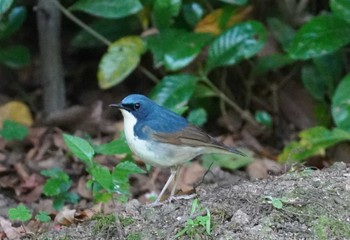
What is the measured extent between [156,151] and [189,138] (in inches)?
10.5

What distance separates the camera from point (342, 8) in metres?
6.69

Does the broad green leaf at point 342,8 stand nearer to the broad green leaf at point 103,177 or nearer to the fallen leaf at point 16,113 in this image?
the broad green leaf at point 103,177

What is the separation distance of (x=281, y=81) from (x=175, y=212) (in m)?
3.75

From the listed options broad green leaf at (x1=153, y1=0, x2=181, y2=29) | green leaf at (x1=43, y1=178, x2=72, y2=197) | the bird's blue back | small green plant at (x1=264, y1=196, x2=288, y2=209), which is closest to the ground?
small green plant at (x1=264, y1=196, x2=288, y2=209)

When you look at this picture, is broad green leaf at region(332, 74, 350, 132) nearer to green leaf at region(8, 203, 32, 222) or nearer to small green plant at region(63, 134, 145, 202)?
small green plant at region(63, 134, 145, 202)

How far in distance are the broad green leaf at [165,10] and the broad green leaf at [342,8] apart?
4.45ft

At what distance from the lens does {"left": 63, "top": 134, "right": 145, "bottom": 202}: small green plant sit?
4.96 meters

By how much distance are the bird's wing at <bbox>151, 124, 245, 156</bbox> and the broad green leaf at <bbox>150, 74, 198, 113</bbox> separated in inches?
67.0

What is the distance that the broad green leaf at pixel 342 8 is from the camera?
668 centimetres

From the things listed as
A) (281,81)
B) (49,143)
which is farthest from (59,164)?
(281,81)

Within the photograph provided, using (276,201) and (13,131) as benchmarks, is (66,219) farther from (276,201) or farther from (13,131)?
(13,131)

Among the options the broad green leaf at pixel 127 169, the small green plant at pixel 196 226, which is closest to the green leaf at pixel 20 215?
the broad green leaf at pixel 127 169

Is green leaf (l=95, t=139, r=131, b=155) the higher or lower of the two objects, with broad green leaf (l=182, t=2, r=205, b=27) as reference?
higher

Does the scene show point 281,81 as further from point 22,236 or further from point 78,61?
point 22,236
